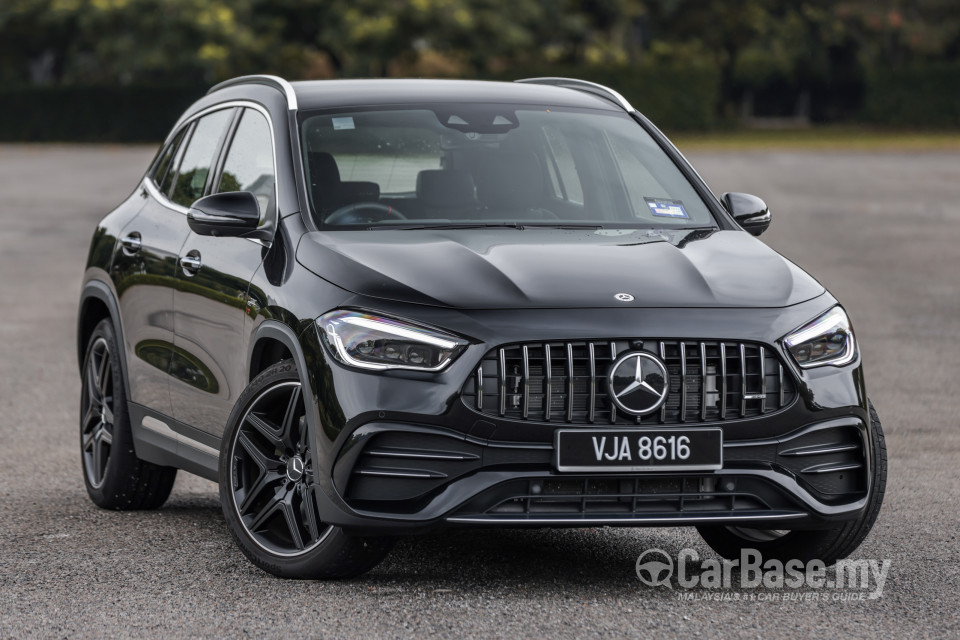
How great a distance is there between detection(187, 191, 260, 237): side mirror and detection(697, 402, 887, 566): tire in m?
1.97

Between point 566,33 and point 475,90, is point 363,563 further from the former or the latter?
point 566,33

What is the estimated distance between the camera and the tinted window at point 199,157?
23.0 feet

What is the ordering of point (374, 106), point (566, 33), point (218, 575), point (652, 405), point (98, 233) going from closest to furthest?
point (652, 405), point (218, 575), point (374, 106), point (98, 233), point (566, 33)

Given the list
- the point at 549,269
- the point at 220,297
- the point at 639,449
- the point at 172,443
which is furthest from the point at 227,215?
the point at 639,449

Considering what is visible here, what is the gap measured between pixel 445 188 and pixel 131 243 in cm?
156

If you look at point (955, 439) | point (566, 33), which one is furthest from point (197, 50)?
point (955, 439)

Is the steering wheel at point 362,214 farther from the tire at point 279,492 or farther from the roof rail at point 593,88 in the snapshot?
the roof rail at point 593,88

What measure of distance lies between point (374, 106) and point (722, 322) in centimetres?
197

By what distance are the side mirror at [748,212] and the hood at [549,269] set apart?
574mm

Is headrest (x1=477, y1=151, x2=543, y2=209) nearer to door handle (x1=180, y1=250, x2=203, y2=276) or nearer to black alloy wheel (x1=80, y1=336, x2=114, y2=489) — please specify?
door handle (x1=180, y1=250, x2=203, y2=276)

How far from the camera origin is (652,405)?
200 inches

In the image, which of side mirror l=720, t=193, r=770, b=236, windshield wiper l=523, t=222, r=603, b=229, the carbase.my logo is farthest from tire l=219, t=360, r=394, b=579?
side mirror l=720, t=193, r=770, b=236

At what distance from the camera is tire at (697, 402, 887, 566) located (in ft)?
18.3

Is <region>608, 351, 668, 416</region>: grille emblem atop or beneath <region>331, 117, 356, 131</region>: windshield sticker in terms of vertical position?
beneath
